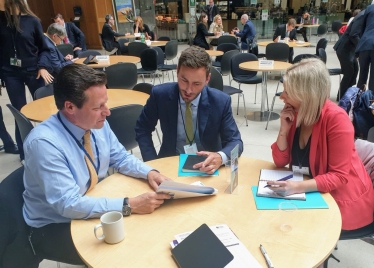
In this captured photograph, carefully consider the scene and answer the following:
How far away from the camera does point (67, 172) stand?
4.28 ft

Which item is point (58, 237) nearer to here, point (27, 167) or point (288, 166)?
point (27, 167)

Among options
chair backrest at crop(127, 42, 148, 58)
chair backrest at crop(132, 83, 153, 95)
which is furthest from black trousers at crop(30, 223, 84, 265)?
chair backrest at crop(127, 42, 148, 58)

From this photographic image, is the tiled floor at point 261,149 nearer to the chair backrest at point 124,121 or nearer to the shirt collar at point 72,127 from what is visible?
the chair backrest at point 124,121

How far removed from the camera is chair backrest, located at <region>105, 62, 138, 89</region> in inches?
161

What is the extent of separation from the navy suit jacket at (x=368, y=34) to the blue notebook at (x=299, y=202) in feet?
12.3

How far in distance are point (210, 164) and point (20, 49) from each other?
106 inches

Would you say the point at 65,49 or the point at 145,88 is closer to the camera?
the point at 145,88

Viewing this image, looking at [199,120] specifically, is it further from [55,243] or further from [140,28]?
[140,28]

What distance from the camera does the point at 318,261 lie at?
1.03 meters

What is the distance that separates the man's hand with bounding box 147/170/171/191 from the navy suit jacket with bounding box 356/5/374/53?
408 centimetres

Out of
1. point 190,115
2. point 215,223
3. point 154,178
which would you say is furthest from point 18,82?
point 215,223

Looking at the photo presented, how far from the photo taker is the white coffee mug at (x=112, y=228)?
110 cm

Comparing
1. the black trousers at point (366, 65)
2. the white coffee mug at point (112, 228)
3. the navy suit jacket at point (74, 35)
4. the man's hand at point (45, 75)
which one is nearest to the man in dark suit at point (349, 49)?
the black trousers at point (366, 65)

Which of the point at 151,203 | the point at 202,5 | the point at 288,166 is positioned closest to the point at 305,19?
the point at 202,5
